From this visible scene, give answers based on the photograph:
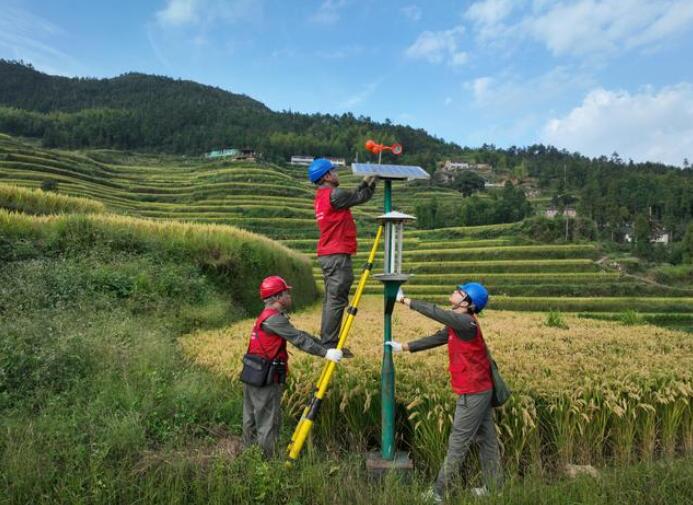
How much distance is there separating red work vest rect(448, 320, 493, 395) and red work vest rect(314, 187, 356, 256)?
1.34m

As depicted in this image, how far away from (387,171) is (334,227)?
2.53 feet

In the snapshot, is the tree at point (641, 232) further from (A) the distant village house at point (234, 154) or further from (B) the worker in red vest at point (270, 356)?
(B) the worker in red vest at point (270, 356)

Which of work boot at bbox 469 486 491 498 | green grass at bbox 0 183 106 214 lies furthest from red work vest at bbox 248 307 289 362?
green grass at bbox 0 183 106 214

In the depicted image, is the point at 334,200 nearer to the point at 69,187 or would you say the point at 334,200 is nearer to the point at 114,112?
the point at 69,187

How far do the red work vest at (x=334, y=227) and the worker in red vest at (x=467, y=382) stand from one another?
0.77 m

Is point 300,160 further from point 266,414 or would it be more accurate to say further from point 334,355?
point 334,355

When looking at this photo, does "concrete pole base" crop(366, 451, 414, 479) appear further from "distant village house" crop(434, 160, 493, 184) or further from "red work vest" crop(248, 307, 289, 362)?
"distant village house" crop(434, 160, 493, 184)

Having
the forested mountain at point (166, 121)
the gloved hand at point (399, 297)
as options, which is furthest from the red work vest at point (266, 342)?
the forested mountain at point (166, 121)

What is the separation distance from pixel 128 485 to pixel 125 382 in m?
1.85

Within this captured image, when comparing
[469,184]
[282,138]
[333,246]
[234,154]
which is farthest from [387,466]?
[282,138]

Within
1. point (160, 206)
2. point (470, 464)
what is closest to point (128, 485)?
point (470, 464)

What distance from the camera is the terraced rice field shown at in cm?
4475

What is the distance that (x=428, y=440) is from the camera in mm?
5191

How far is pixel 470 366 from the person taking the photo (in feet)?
15.3
